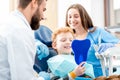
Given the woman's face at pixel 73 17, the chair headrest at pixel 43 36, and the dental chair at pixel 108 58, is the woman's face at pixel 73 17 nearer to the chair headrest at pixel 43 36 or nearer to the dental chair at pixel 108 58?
the chair headrest at pixel 43 36

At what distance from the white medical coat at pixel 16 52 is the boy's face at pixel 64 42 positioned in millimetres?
512

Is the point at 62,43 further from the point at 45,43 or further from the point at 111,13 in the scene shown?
the point at 111,13

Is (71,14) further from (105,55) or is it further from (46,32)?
(105,55)

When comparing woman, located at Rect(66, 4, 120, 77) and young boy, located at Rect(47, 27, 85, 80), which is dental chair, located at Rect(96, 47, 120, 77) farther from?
woman, located at Rect(66, 4, 120, 77)

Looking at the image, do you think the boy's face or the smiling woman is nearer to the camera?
the boy's face

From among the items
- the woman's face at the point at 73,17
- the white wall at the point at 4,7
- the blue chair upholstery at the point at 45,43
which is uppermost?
the white wall at the point at 4,7

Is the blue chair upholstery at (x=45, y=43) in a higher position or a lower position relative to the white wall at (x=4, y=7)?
lower

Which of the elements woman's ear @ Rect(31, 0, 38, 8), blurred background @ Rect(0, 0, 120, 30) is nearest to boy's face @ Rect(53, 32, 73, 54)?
woman's ear @ Rect(31, 0, 38, 8)

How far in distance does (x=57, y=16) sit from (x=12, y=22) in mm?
1881

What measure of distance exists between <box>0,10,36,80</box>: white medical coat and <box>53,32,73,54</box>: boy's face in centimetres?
51

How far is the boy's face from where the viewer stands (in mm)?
1514

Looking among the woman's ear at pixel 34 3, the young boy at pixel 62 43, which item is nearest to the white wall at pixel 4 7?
the young boy at pixel 62 43

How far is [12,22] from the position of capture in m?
1.02

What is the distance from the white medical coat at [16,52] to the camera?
97 cm
